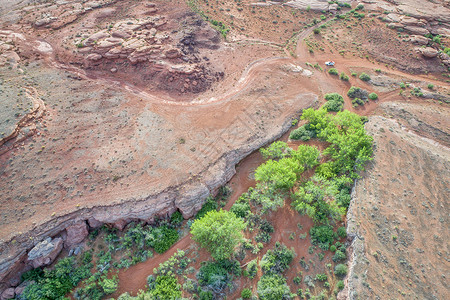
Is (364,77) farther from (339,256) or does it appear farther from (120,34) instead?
(120,34)

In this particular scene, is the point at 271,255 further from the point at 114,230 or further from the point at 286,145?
the point at 114,230

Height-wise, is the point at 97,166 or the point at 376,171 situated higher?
the point at 376,171

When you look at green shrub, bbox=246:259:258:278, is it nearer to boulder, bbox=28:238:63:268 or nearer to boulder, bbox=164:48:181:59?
boulder, bbox=28:238:63:268

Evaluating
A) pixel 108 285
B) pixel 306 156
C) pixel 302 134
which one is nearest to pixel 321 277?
pixel 306 156

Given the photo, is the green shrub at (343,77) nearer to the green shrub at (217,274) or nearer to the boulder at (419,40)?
the boulder at (419,40)

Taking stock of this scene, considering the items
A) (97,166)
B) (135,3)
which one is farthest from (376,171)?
(135,3)

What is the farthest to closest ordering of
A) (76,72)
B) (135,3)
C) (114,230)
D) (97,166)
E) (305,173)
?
(135,3) → (76,72) → (305,173) → (97,166) → (114,230)
